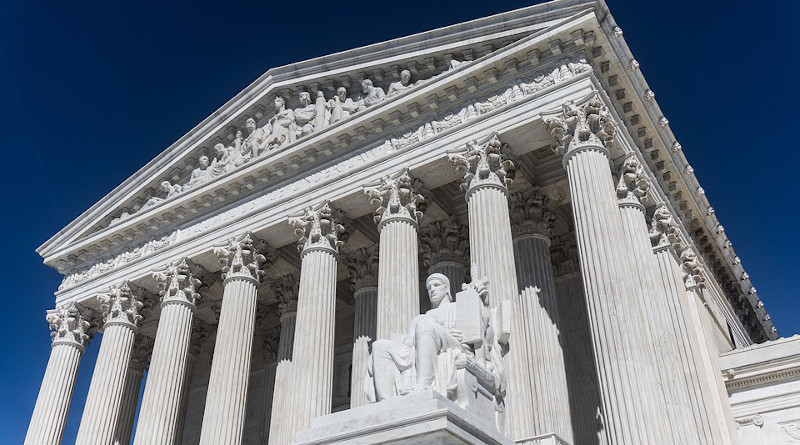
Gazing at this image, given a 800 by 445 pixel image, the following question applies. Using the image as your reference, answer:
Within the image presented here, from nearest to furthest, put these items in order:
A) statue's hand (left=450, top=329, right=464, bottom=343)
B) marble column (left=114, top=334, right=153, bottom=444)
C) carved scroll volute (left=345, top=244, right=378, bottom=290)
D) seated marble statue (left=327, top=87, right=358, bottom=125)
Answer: statue's hand (left=450, top=329, right=464, bottom=343) → seated marble statue (left=327, top=87, right=358, bottom=125) → carved scroll volute (left=345, top=244, right=378, bottom=290) → marble column (left=114, top=334, right=153, bottom=444)

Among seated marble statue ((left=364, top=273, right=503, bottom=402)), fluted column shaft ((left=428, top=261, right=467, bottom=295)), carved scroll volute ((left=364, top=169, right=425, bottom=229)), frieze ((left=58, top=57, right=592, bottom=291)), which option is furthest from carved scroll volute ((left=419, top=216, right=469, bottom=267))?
seated marble statue ((left=364, top=273, right=503, bottom=402))

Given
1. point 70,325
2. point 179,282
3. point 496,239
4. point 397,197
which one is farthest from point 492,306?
point 70,325

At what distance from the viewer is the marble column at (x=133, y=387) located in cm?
3125

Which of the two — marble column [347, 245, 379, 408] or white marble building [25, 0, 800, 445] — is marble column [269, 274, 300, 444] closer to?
white marble building [25, 0, 800, 445]

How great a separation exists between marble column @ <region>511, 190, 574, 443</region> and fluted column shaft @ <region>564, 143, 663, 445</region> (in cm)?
222

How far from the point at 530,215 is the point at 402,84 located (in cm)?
624

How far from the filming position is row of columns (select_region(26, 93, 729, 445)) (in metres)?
18.0

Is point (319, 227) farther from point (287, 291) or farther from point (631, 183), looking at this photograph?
point (631, 183)

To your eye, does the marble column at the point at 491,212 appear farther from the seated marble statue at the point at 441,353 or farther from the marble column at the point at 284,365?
the seated marble statue at the point at 441,353

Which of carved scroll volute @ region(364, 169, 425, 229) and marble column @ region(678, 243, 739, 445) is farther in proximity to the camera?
carved scroll volute @ region(364, 169, 425, 229)

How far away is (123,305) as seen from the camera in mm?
29484

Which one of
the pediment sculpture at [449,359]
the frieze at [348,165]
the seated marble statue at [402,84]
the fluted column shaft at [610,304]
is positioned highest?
the seated marble statue at [402,84]

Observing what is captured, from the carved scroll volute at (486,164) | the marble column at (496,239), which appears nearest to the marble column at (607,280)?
the carved scroll volute at (486,164)

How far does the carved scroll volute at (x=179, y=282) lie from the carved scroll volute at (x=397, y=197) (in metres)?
8.71
